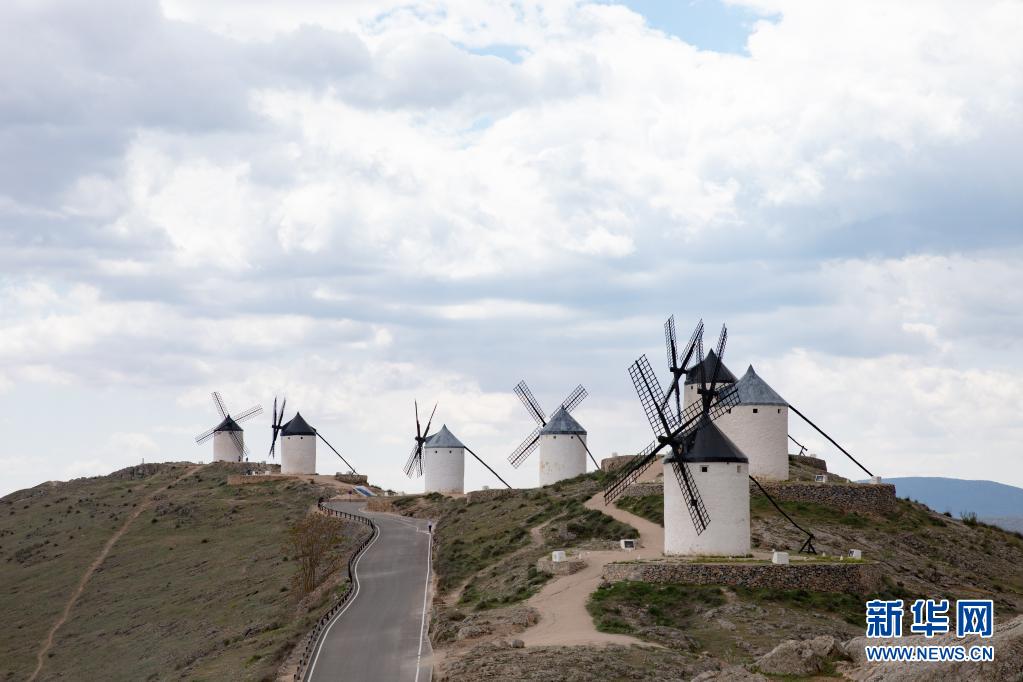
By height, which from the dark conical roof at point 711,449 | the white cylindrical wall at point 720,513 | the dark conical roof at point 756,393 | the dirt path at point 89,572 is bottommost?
the dirt path at point 89,572

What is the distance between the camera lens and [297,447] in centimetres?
10681

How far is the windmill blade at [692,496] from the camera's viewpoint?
46031mm

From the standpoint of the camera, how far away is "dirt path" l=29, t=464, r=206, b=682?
62.5m

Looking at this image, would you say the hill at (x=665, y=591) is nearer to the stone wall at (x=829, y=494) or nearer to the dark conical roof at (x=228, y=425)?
the stone wall at (x=829, y=494)

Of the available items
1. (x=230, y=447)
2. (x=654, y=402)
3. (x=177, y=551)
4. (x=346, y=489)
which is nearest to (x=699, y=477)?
(x=654, y=402)

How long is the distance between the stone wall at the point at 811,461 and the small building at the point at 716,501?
2369 centimetres

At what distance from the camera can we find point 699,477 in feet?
152

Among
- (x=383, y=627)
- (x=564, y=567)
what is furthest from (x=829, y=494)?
(x=383, y=627)

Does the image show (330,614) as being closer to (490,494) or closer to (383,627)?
(383,627)

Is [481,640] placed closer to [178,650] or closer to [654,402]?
[654,402]
